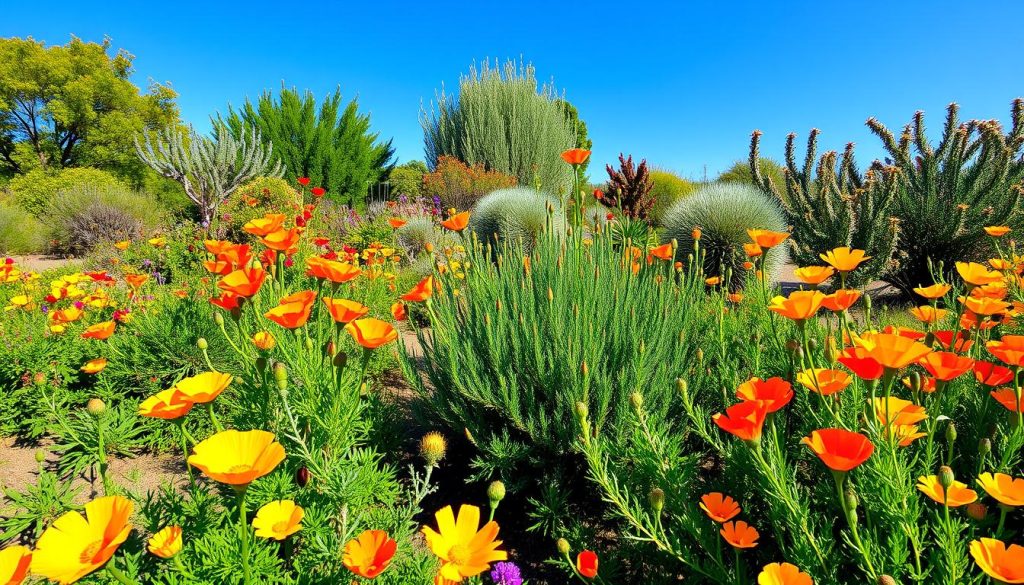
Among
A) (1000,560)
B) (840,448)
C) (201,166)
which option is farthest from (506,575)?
(201,166)

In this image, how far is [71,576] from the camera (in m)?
0.60

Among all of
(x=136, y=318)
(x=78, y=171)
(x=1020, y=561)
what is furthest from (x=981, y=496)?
(x=78, y=171)

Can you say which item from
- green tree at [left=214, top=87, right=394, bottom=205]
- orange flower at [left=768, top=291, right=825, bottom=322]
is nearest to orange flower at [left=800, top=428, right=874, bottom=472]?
orange flower at [left=768, top=291, right=825, bottom=322]

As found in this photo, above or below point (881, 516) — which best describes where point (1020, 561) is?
above

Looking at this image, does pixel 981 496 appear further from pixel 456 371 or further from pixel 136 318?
pixel 136 318

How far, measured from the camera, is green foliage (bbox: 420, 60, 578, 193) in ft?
40.5

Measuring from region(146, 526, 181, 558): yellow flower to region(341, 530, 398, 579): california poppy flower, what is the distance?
0.87 feet

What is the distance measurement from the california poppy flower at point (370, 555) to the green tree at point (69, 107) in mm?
23327

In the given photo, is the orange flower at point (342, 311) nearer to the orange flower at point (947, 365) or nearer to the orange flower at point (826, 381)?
the orange flower at point (826, 381)

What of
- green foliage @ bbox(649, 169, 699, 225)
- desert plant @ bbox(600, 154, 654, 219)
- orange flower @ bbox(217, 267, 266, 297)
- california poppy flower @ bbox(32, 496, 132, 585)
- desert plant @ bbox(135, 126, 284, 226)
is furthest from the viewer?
green foliage @ bbox(649, 169, 699, 225)

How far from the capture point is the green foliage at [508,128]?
1236 centimetres

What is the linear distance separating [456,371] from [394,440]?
0.46 meters

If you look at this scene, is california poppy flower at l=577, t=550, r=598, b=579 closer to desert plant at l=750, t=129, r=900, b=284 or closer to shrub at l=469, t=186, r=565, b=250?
desert plant at l=750, t=129, r=900, b=284

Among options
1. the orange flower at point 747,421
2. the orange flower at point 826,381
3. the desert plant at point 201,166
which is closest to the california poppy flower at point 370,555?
the orange flower at point 747,421
